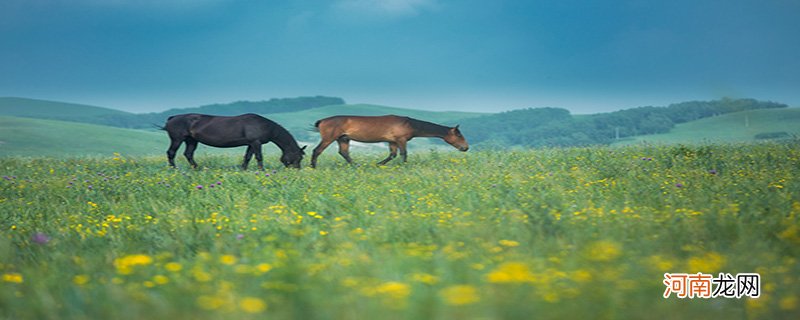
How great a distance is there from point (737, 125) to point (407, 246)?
82.1m

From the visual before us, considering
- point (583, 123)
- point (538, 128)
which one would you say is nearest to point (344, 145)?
point (583, 123)

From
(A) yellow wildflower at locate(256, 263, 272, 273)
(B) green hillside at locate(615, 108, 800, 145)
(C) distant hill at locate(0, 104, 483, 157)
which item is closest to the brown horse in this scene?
(A) yellow wildflower at locate(256, 263, 272, 273)

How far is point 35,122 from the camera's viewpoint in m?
69.6

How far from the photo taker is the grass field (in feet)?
12.1

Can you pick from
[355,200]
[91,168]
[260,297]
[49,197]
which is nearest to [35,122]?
[91,168]

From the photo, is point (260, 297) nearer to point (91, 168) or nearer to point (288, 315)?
point (288, 315)

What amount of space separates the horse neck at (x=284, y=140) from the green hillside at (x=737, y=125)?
5710cm

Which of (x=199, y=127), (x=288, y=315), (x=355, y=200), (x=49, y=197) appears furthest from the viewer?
(x=199, y=127)

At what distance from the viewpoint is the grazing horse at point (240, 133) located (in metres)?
17.3

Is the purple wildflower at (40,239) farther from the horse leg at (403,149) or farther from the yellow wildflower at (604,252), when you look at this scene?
the horse leg at (403,149)

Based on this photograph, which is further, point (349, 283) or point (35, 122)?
point (35, 122)

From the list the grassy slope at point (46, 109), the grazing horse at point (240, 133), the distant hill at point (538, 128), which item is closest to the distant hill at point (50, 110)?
the grassy slope at point (46, 109)

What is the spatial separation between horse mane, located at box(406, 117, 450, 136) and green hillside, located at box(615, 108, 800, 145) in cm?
5354

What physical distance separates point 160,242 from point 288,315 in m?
3.89
